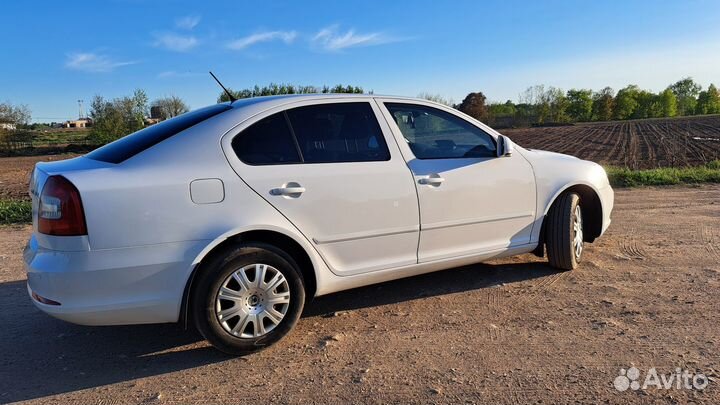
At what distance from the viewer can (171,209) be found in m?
2.95

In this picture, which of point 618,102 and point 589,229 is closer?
point 589,229

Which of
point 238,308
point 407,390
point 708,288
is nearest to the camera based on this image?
point 407,390

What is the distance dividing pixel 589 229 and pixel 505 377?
2.74 metres

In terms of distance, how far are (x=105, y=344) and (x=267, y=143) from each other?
1.82 metres

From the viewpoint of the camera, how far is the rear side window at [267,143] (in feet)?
10.7

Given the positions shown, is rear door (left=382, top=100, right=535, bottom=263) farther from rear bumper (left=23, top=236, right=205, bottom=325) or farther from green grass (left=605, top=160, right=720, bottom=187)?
green grass (left=605, top=160, right=720, bottom=187)

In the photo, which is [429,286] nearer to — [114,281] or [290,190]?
[290,190]

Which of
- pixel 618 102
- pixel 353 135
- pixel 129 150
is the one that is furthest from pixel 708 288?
pixel 618 102

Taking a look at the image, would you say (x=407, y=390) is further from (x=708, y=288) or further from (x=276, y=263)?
(x=708, y=288)

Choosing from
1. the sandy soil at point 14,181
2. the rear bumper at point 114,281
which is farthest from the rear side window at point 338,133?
the sandy soil at point 14,181

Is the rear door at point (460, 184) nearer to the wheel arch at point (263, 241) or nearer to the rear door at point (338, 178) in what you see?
the rear door at point (338, 178)

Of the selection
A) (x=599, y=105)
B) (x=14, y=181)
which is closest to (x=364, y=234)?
(x=14, y=181)

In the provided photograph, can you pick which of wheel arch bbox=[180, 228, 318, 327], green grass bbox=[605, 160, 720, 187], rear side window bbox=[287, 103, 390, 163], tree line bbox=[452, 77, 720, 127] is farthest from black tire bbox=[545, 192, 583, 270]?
tree line bbox=[452, 77, 720, 127]

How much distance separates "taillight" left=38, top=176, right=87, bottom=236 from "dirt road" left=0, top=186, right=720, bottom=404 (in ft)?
3.04
